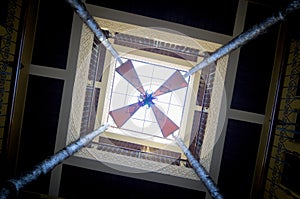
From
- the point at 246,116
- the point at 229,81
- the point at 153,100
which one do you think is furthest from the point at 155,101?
the point at 246,116

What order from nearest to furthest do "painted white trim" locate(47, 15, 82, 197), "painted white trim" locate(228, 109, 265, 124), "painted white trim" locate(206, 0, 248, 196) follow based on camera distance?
"painted white trim" locate(47, 15, 82, 197) → "painted white trim" locate(206, 0, 248, 196) → "painted white trim" locate(228, 109, 265, 124)

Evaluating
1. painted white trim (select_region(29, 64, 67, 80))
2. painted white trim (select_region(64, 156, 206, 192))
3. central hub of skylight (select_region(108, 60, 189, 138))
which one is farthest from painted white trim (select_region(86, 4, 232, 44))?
central hub of skylight (select_region(108, 60, 189, 138))

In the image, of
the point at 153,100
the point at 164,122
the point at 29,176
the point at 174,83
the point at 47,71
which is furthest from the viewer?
the point at 153,100

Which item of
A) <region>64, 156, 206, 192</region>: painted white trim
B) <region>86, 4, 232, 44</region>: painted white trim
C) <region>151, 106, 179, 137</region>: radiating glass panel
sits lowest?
<region>64, 156, 206, 192</region>: painted white trim

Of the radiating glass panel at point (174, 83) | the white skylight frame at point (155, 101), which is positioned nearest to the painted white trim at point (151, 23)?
the radiating glass panel at point (174, 83)

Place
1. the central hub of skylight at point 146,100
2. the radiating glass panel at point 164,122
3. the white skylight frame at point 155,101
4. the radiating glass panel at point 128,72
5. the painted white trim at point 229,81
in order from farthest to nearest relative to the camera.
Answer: the white skylight frame at point 155,101
the radiating glass panel at point 164,122
the central hub of skylight at point 146,100
the radiating glass panel at point 128,72
the painted white trim at point 229,81

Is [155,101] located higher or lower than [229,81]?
lower

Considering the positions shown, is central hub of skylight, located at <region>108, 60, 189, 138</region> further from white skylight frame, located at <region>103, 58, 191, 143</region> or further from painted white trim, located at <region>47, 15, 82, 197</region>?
painted white trim, located at <region>47, 15, 82, 197</region>

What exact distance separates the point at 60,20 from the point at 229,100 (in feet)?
15.2

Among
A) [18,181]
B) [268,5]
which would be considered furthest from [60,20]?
[268,5]

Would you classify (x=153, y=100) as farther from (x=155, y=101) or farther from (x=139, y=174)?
(x=139, y=174)

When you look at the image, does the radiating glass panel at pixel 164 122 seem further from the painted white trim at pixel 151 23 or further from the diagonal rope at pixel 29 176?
the diagonal rope at pixel 29 176

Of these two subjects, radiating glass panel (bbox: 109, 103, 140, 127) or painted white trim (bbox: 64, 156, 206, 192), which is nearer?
painted white trim (bbox: 64, 156, 206, 192)

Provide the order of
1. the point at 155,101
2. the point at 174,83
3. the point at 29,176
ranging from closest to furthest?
the point at 29,176 < the point at 174,83 < the point at 155,101
